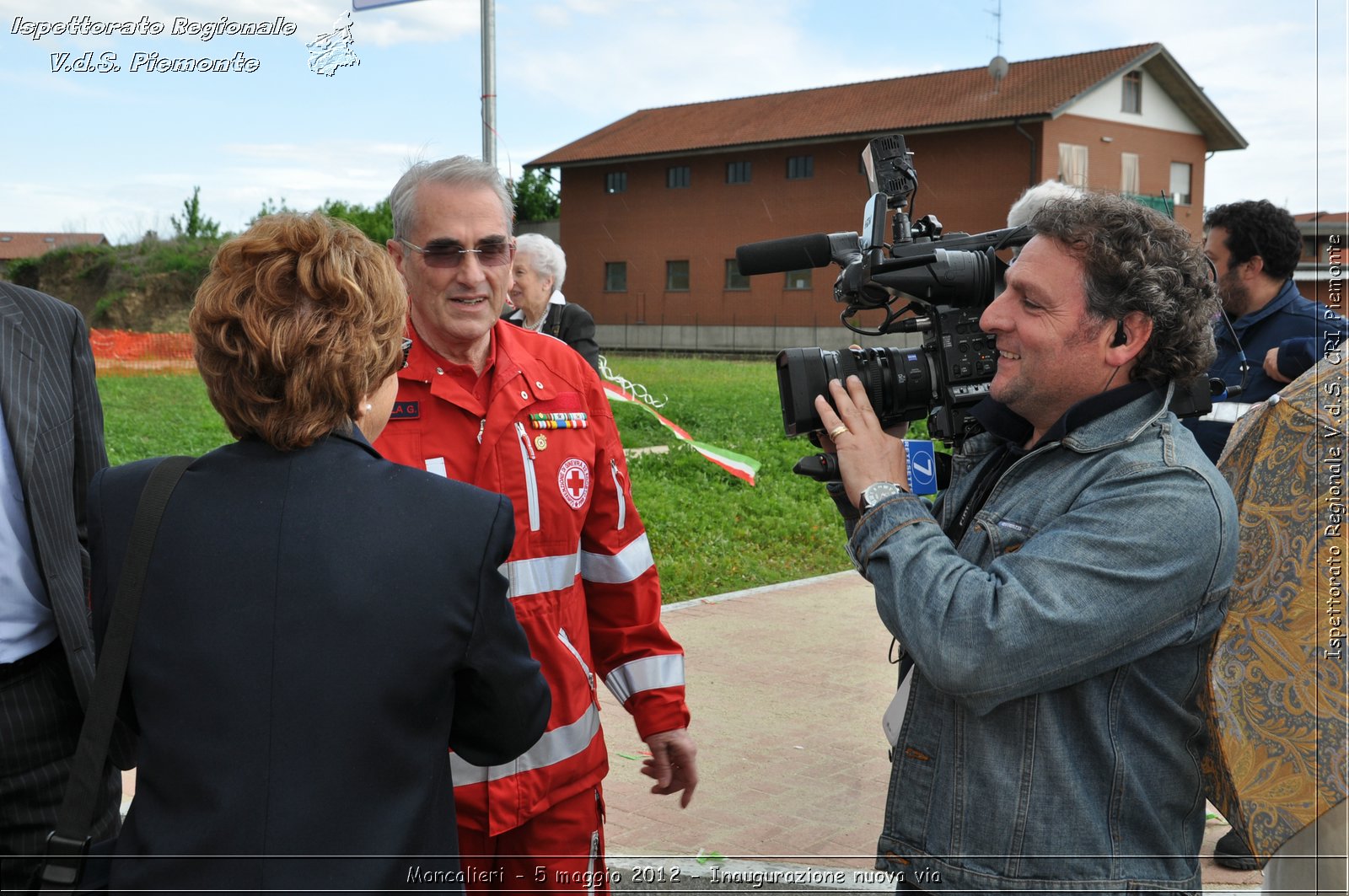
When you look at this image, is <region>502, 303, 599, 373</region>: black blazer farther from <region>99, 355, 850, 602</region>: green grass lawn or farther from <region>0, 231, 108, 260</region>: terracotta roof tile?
<region>0, 231, 108, 260</region>: terracotta roof tile

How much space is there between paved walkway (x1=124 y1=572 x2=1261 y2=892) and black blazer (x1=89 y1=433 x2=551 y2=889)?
85.5 inches

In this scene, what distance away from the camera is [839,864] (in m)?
3.82

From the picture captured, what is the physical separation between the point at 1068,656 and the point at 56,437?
2290mm

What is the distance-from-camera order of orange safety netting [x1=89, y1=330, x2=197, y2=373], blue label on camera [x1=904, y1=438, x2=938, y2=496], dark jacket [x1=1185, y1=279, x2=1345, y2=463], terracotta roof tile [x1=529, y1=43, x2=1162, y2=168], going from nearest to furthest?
blue label on camera [x1=904, y1=438, x2=938, y2=496] → dark jacket [x1=1185, y1=279, x2=1345, y2=463] → orange safety netting [x1=89, y1=330, x2=197, y2=373] → terracotta roof tile [x1=529, y1=43, x2=1162, y2=168]

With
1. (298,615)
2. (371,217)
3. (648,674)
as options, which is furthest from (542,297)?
(371,217)

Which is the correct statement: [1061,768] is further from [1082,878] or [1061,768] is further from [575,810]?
[575,810]

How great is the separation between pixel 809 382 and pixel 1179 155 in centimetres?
3902

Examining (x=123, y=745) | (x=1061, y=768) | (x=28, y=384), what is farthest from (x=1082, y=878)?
(x=28, y=384)

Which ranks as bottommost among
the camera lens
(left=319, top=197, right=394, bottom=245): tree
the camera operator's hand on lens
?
the camera operator's hand on lens

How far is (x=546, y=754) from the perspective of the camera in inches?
97.7

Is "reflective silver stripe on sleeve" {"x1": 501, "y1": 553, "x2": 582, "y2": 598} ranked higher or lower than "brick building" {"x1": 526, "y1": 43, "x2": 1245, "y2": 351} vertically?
lower

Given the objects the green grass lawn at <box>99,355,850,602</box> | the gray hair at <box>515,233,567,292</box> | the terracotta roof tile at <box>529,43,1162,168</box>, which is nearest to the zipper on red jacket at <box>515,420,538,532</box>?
the gray hair at <box>515,233,567,292</box>

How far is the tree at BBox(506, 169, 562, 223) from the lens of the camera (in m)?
→ 51.5

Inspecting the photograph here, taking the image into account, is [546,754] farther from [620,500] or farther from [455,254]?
[455,254]
